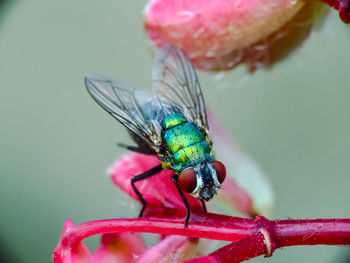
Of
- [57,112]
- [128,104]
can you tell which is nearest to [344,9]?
[128,104]

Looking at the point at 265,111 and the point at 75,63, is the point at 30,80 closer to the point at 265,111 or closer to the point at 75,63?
the point at 75,63

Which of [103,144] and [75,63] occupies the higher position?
[75,63]

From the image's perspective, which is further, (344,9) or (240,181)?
(240,181)

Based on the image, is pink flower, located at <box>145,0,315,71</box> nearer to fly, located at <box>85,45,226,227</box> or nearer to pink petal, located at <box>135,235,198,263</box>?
fly, located at <box>85,45,226,227</box>

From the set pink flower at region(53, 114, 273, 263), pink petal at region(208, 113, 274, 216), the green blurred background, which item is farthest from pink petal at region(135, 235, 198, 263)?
the green blurred background

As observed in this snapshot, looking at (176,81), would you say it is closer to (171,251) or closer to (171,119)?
(171,119)

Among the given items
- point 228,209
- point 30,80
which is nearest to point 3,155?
point 30,80
